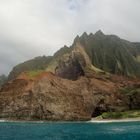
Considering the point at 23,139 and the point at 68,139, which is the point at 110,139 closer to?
the point at 68,139

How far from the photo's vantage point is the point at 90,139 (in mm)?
86438

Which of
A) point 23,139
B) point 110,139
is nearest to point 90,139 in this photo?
point 110,139

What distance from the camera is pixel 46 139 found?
87.6 m

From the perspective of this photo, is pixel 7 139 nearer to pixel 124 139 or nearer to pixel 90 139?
pixel 90 139

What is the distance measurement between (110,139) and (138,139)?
6839mm

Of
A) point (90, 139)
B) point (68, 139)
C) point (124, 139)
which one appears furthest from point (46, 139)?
point (124, 139)

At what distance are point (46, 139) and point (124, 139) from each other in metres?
19.4

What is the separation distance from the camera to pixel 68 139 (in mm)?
86000

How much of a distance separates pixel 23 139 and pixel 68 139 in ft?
36.1

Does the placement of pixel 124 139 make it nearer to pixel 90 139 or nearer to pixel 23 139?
pixel 90 139

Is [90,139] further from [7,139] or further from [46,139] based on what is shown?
[7,139]

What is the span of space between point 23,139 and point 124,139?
2485 centimetres

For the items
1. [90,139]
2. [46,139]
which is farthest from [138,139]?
[46,139]

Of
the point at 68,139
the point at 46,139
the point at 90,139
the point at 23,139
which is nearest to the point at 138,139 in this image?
the point at 90,139
